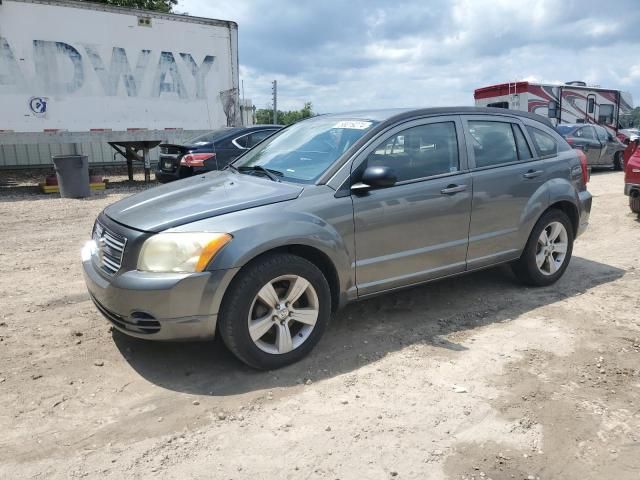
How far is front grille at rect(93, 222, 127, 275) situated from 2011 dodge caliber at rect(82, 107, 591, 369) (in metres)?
0.01

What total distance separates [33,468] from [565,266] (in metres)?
4.74

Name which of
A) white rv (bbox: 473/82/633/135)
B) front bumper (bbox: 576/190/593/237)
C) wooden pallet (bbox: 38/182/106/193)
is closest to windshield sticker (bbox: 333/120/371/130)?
front bumper (bbox: 576/190/593/237)

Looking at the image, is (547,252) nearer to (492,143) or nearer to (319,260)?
(492,143)

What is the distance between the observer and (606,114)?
20.3 m

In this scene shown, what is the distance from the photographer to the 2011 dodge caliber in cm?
320

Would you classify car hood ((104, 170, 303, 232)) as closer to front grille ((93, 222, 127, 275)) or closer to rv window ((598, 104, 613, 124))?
front grille ((93, 222, 127, 275))

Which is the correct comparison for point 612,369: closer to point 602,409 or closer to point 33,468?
point 602,409

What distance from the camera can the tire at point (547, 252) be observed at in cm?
493

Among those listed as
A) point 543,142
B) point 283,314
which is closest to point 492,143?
point 543,142

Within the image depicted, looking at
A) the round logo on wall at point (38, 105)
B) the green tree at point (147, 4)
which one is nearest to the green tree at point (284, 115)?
the green tree at point (147, 4)

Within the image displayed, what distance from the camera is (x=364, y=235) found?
12.3 feet

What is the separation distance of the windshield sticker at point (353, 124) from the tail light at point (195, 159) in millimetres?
5852

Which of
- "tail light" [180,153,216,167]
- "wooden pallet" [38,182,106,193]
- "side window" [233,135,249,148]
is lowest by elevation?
"wooden pallet" [38,182,106,193]

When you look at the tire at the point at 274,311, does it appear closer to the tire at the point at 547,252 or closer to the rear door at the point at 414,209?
the rear door at the point at 414,209
